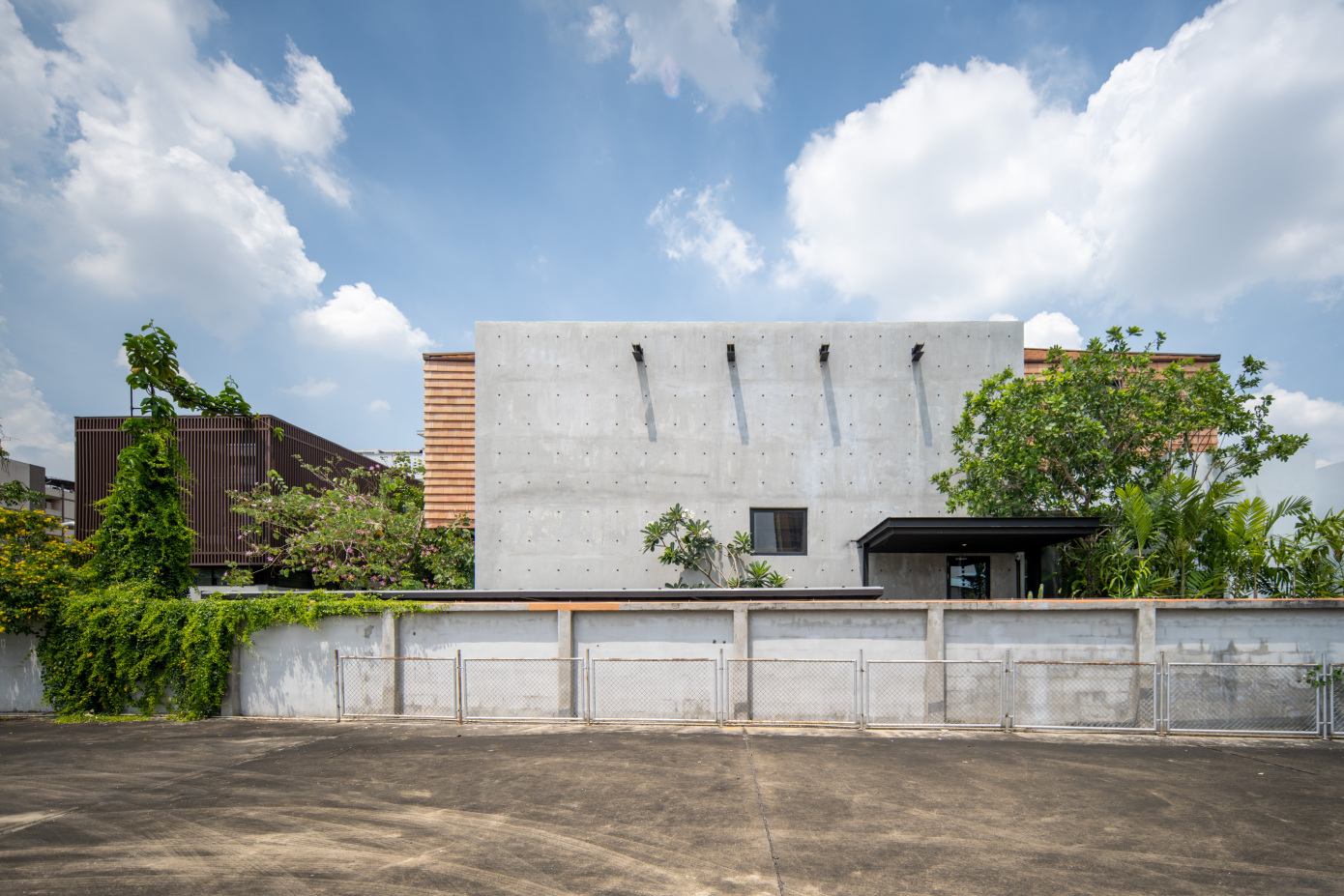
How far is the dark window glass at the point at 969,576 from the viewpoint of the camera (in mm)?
16609

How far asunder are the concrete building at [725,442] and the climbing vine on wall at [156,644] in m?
4.77

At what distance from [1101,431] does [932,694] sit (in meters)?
6.80

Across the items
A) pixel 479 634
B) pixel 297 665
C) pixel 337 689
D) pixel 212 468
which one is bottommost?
pixel 337 689

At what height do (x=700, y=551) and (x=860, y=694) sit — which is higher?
(x=700, y=551)

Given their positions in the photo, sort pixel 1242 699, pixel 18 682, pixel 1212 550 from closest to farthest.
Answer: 1. pixel 1242 699
2. pixel 1212 550
3. pixel 18 682

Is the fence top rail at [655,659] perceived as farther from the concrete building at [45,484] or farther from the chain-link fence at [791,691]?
the concrete building at [45,484]

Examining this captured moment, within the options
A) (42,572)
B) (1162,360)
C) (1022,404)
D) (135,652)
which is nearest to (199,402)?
(42,572)

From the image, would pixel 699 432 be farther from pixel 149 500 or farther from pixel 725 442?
pixel 149 500

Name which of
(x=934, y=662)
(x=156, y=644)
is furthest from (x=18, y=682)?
(x=934, y=662)

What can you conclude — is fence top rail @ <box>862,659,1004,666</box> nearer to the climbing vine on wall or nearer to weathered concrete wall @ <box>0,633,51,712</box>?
the climbing vine on wall

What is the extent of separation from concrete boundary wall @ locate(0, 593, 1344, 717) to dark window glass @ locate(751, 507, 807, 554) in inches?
180

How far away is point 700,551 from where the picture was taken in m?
16.4

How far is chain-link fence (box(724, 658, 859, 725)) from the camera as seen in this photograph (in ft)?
38.5

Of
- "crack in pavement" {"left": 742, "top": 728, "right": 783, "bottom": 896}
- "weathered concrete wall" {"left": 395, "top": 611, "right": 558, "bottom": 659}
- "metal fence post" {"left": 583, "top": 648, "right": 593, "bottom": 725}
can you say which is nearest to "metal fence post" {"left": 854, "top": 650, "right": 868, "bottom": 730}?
"crack in pavement" {"left": 742, "top": 728, "right": 783, "bottom": 896}
